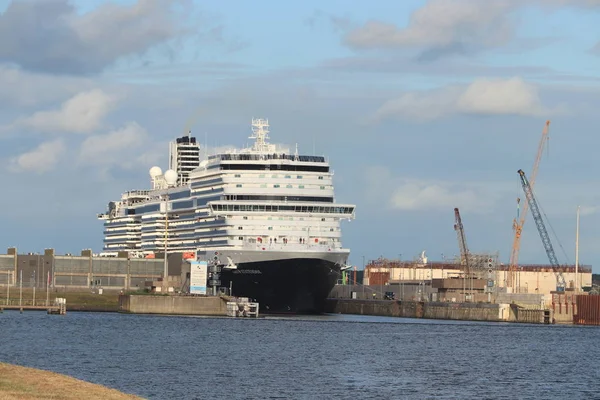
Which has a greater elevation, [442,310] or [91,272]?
[91,272]

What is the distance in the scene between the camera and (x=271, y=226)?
136250 mm

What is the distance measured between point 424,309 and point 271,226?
37991 millimetres

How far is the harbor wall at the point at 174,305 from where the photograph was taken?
448ft

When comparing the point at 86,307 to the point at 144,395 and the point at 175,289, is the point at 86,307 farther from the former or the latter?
the point at 144,395

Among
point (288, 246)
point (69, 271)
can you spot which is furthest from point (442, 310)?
point (69, 271)

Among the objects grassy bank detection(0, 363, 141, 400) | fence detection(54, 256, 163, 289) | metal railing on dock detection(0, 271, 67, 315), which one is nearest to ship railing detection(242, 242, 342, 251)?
metal railing on dock detection(0, 271, 67, 315)

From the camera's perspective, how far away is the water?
2469 inches

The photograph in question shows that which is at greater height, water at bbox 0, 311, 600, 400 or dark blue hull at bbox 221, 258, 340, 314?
dark blue hull at bbox 221, 258, 340, 314

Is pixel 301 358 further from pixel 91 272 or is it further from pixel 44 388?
pixel 91 272

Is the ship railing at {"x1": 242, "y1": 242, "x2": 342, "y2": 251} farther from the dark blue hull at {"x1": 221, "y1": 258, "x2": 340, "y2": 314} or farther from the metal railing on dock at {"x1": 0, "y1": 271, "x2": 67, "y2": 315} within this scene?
the metal railing on dock at {"x1": 0, "y1": 271, "x2": 67, "y2": 315}

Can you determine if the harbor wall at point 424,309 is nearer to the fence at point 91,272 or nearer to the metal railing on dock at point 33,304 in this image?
the fence at point 91,272

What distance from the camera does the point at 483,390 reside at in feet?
211

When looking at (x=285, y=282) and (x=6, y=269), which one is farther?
(x=6, y=269)

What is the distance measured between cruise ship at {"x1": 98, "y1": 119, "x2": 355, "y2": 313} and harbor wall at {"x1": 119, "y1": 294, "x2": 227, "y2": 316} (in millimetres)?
2761
